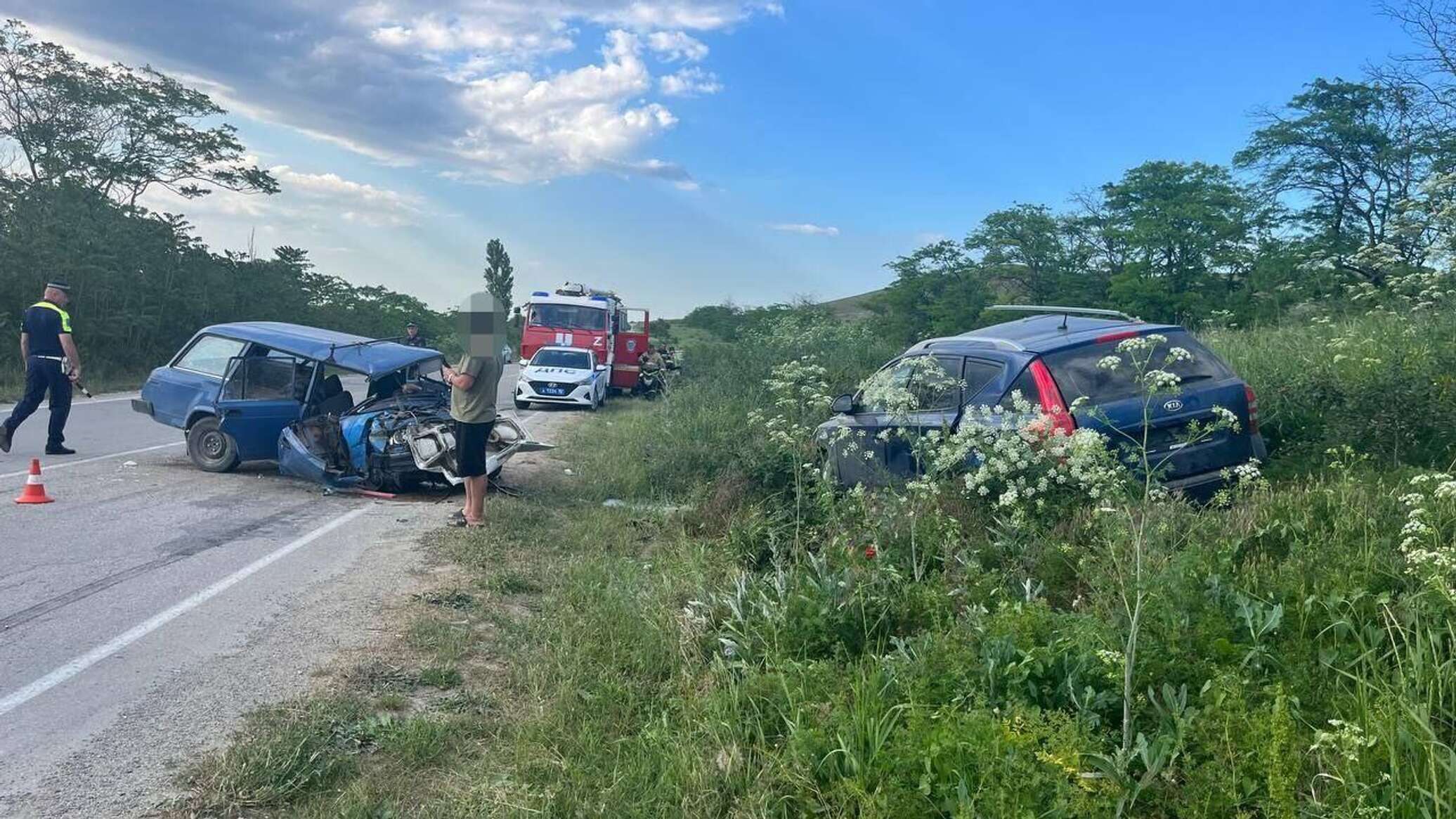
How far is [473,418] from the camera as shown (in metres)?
8.69

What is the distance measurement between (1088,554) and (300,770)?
344cm

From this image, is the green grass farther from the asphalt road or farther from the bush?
the asphalt road

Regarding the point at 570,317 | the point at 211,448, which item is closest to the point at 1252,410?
the point at 211,448

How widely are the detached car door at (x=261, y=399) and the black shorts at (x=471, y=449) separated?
122 inches

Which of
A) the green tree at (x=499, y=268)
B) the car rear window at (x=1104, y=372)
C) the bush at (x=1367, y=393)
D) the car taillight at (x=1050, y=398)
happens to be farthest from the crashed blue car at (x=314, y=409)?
the green tree at (x=499, y=268)

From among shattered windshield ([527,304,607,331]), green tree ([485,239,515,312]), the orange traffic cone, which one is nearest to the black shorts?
the orange traffic cone

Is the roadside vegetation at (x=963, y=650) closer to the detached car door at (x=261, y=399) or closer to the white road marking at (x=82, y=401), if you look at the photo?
the detached car door at (x=261, y=399)

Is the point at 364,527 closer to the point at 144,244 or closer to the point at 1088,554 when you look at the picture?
the point at 1088,554

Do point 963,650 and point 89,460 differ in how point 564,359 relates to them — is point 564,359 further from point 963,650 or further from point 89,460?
point 963,650

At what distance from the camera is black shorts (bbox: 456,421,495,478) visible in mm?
8613

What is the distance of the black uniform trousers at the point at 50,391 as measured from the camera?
37.0 feet

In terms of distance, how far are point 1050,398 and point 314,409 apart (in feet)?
26.6

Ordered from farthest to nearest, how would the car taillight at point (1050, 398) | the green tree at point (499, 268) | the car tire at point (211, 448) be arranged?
the green tree at point (499, 268) → the car tire at point (211, 448) → the car taillight at point (1050, 398)

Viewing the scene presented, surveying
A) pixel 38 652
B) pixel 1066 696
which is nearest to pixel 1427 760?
pixel 1066 696
